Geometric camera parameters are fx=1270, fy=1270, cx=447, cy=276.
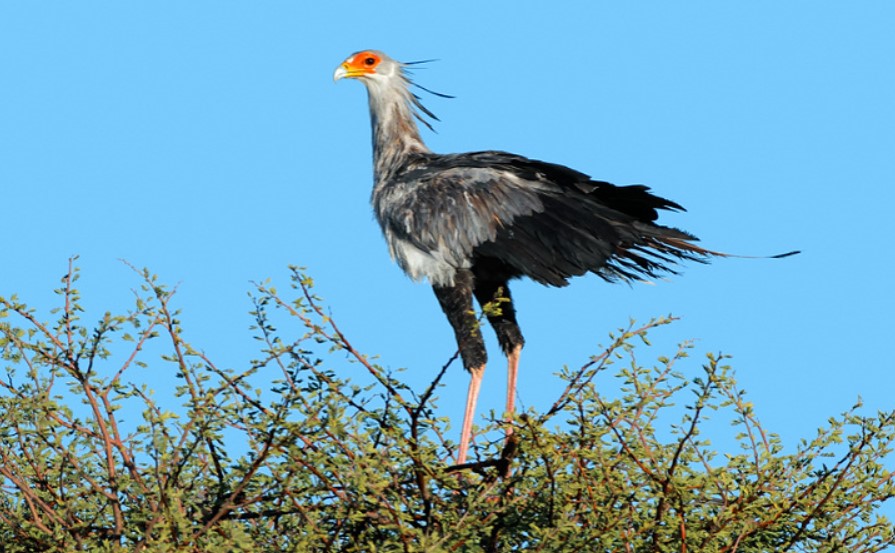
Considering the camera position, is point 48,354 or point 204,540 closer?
point 204,540

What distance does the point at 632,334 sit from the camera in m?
5.12

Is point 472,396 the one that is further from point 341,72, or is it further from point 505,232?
point 341,72

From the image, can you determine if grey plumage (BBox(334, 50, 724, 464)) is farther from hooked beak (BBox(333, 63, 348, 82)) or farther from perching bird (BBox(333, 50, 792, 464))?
hooked beak (BBox(333, 63, 348, 82))

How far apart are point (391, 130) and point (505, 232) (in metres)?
1.67

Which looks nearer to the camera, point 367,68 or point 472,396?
point 472,396

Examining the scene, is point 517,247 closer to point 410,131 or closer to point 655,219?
point 655,219

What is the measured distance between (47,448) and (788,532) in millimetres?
3412

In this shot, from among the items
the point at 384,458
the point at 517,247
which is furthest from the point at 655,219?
the point at 384,458

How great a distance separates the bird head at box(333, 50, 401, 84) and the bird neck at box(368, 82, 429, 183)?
10cm

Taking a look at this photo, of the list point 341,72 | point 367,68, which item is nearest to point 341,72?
point 341,72

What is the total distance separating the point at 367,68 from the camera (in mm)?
9164

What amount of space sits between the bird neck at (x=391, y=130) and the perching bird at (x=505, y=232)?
41cm

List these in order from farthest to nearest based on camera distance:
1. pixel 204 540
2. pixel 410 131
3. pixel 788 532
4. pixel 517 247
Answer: pixel 410 131
pixel 517 247
pixel 788 532
pixel 204 540

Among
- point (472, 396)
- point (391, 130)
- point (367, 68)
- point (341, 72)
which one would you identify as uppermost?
point (367, 68)
